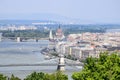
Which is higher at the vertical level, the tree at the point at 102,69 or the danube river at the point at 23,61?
the tree at the point at 102,69

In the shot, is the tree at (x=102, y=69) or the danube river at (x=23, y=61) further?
the danube river at (x=23, y=61)

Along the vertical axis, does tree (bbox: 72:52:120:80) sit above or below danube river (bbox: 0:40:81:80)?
above

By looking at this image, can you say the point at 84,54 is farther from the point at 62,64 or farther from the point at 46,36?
the point at 46,36

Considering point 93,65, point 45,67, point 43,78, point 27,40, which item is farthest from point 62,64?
point 27,40

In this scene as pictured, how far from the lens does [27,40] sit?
6556cm

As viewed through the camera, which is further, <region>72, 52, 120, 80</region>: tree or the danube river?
the danube river

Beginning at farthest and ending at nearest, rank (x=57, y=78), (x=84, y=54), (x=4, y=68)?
(x=84, y=54) < (x=4, y=68) < (x=57, y=78)

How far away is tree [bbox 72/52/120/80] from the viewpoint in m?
8.09

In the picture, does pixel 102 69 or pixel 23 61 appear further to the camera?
pixel 23 61

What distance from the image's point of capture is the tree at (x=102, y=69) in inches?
318

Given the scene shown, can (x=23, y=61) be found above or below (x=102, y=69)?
below

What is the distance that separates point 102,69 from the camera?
8.16 meters

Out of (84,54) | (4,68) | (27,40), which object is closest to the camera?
(4,68)

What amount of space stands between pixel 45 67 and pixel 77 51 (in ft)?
40.8
